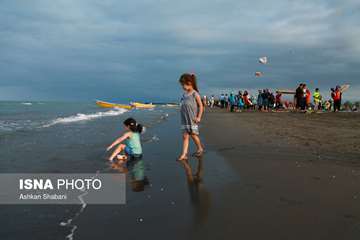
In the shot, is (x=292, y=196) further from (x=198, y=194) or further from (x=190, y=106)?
(x=190, y=106)

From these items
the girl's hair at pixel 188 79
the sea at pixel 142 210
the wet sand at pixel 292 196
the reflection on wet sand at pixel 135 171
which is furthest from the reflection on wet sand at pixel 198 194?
the girl's hair at pixel 188 79

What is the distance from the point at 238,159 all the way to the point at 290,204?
9.13 feet

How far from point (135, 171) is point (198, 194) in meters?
1.90

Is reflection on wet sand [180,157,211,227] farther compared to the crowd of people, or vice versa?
the crowd of people

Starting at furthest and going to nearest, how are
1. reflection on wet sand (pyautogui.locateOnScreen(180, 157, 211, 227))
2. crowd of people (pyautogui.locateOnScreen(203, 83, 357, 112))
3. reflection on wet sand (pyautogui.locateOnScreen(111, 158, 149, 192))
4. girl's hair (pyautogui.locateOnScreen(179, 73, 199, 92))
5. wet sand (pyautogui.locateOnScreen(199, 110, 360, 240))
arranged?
crowd of people (pyautogui.locateOnScreen(203, 83, 357, 112)), girl's hair (pyautogui.locateOnScreen(179, 73, 199, 92)), reflection on wet sand (pyautogui.locateOnScreen(111, 158, 149, 192)), reflection on wet sand (pyautogui.locateOnScreen(180, 157, 211, 227)), wet sand (pyautogui.locateOnScreen(199, 110, 360, 240))

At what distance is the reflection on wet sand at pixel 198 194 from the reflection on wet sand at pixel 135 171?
703 mm

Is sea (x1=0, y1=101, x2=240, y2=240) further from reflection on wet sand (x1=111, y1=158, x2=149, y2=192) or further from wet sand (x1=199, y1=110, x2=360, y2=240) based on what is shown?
wet sand (x1=199, y1=110, x2=360, y2=240)

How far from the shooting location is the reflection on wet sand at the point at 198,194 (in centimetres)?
331

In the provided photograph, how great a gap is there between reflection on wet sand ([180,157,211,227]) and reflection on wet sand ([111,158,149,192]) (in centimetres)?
70

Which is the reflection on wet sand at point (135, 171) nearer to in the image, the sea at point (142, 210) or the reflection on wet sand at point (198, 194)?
the sea at point (142, 210)

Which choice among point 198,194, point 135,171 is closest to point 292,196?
point 198,194

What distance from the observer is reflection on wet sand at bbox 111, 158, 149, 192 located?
4.67 metres

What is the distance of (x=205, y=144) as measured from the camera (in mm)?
9078

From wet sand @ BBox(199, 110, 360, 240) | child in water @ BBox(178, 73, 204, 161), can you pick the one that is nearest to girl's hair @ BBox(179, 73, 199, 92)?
child in water @ BBox(178, 73, 204, 161)
